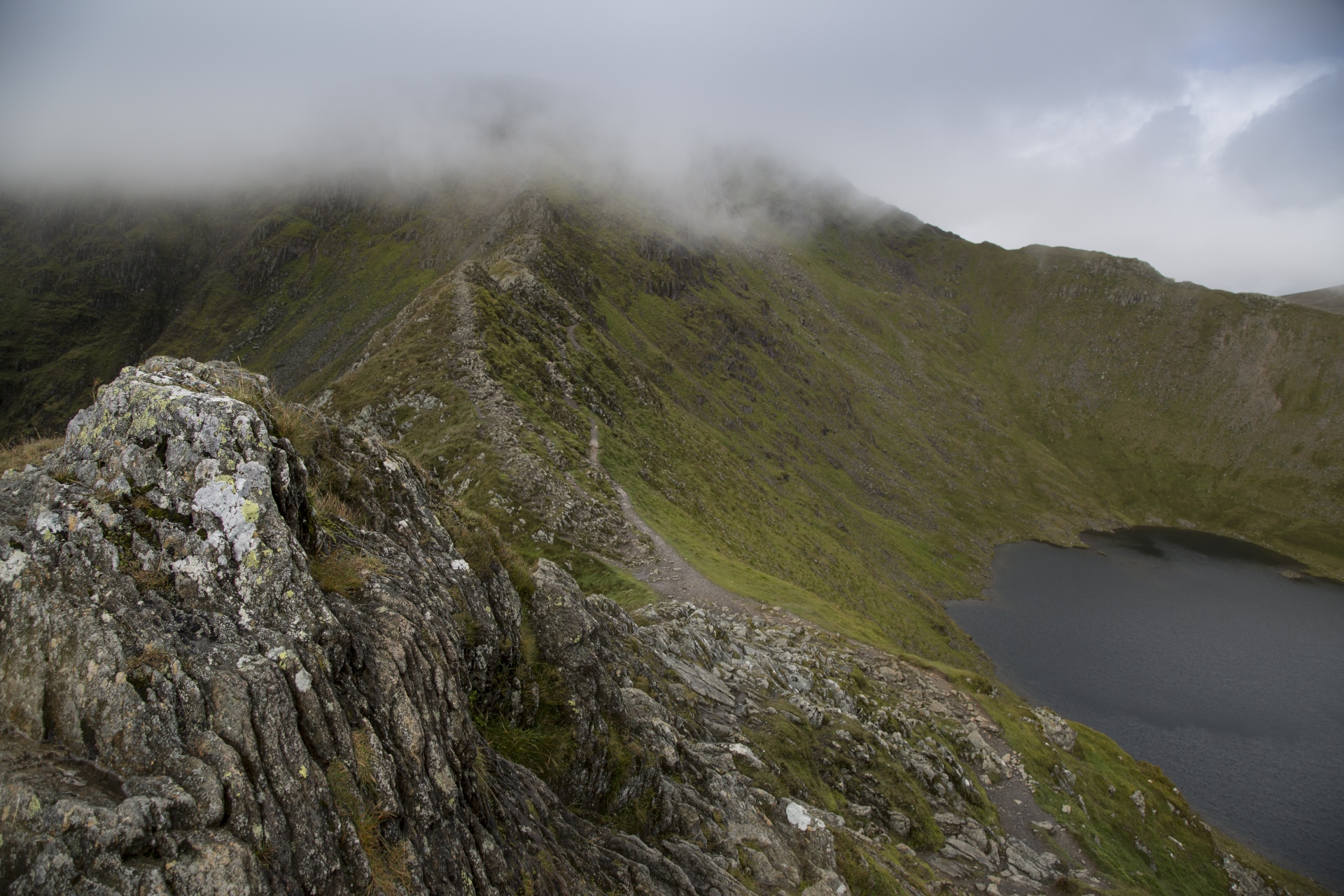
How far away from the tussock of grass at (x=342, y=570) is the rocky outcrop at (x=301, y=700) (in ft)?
0.20

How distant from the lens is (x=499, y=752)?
591 inches

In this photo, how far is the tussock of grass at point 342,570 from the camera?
11703 mm

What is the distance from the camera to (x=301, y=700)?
9.72 m

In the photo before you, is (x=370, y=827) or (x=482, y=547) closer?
(x=370, y=827)

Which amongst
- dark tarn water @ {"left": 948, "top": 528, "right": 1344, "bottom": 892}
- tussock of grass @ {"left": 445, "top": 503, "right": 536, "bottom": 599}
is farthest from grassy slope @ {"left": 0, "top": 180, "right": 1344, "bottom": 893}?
tussock of grass @ {"left": 445, "top": 503, "right": 536, "bottom": 599}

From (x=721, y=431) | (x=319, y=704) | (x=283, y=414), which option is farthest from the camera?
(x=721, y=431)

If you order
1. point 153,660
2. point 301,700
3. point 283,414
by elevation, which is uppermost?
point 283,414

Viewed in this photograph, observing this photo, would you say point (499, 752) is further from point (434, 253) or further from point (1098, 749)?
point (434, 253)

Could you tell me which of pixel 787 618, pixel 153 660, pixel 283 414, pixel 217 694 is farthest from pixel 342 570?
pixel 787 618

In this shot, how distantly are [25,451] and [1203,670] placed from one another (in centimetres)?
13169

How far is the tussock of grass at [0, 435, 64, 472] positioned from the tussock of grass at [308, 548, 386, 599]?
17.0 ft

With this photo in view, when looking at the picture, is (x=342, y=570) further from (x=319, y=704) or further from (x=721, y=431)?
(x=721, y=431)

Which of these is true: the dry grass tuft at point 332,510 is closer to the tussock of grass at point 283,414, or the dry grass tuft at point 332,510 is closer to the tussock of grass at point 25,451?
the tussock of grass at point 283,414

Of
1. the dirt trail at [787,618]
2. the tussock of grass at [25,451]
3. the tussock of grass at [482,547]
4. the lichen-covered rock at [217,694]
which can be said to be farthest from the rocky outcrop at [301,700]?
the dirt trail at [787,618]
